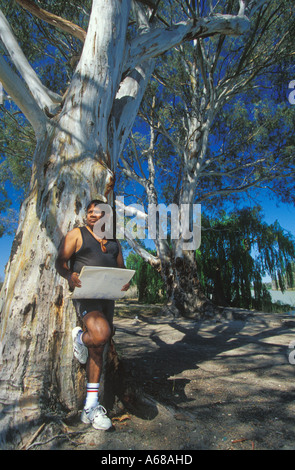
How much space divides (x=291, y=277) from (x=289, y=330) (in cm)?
550

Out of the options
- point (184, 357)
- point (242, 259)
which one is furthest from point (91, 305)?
point (242, 259)

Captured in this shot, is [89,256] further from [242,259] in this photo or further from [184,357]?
[242,259]

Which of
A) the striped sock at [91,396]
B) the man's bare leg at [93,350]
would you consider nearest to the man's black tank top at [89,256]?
the man's bare leg at [93,350]

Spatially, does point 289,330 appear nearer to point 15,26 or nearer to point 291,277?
point 291,277

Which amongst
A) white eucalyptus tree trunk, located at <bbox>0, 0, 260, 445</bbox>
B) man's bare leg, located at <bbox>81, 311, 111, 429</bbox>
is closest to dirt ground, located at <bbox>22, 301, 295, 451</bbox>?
man's bare leg, located at <bbox>81, 311, 111, 429</bbox>

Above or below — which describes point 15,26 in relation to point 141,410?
above

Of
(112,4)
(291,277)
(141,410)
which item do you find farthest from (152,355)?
(291,277)

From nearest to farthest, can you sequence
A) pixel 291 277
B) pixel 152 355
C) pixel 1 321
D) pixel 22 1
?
pixel 1 321, pixel 22 1, pixel 152 355, pixel 291 277

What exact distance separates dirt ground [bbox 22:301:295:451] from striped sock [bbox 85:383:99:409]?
0.41 feet

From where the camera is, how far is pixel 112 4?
3076 mm

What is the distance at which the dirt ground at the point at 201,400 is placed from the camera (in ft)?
5.74

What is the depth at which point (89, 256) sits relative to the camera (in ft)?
6.89

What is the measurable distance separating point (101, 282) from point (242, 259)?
946 centimetres

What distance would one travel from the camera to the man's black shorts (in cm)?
202
